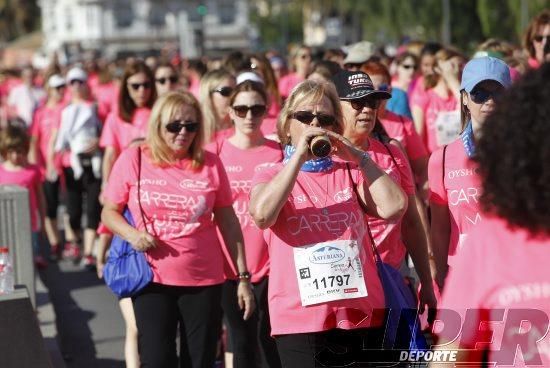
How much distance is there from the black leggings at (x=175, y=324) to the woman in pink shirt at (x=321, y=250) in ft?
4.69

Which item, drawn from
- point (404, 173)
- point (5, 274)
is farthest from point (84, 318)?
point (404, 173)

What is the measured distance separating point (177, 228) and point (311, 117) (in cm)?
156

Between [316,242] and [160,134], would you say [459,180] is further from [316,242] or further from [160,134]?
[160,134]

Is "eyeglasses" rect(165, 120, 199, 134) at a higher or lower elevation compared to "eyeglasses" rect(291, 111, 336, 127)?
lower

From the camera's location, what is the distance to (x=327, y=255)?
16.9 feet

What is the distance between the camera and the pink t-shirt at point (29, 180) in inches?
474

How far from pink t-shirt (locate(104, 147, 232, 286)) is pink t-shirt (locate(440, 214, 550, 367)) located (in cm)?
347

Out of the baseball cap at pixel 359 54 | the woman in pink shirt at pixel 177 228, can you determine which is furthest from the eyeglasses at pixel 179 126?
the baseball cap at pixel 359 54

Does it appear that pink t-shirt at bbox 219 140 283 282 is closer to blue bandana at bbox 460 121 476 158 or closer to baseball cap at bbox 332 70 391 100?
baseball cap at bbox 332 70 391 100

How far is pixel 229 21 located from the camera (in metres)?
150

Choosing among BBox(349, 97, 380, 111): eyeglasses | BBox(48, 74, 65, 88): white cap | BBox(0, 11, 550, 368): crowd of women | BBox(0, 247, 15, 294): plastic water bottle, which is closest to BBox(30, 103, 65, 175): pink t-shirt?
BBox(48, 74, 65, 88): white cap

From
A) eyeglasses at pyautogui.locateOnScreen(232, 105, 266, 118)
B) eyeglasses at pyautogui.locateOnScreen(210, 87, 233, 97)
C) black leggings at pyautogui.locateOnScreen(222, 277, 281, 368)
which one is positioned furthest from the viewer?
eyeglasses at pyautogui.locateOnScreen(210, 87, 233, 97)

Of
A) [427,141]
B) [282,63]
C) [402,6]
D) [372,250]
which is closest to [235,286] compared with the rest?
[372,250]

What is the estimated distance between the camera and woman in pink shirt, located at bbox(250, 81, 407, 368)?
16.9 feet
